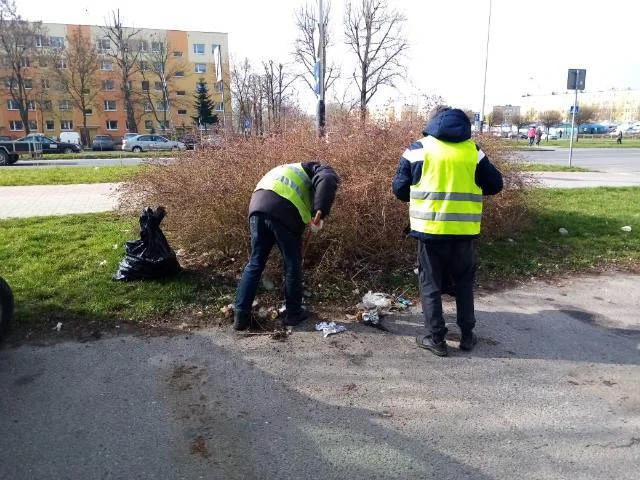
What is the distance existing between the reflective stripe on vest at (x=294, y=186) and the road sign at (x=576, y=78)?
15.5m

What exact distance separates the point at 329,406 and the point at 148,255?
2.92 m

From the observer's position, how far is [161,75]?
6066 cm

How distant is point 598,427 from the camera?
296 centimetres

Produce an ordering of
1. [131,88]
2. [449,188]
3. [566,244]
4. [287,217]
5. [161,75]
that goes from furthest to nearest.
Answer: [131,88] → [161,75] → [566,244] → [287,217] → [449,188]

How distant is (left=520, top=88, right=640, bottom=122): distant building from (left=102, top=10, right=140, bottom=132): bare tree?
73368 mm

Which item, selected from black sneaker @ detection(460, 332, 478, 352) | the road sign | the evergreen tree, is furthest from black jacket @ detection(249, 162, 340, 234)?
the road sign

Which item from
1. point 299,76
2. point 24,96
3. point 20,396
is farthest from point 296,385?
point 24,96

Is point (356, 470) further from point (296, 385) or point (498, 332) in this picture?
point (498, 332)

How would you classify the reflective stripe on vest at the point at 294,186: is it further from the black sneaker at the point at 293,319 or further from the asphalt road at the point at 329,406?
the asphalt road at the point at 329,406

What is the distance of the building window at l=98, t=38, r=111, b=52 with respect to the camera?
61944mm

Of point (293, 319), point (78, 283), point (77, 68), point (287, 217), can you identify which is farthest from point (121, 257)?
point (77, 68)

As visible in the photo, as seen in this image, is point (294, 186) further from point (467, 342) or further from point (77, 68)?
point (77, 68)

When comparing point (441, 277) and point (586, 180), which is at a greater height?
point (441, 277)

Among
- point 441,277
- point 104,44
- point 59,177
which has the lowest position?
point 59,177
